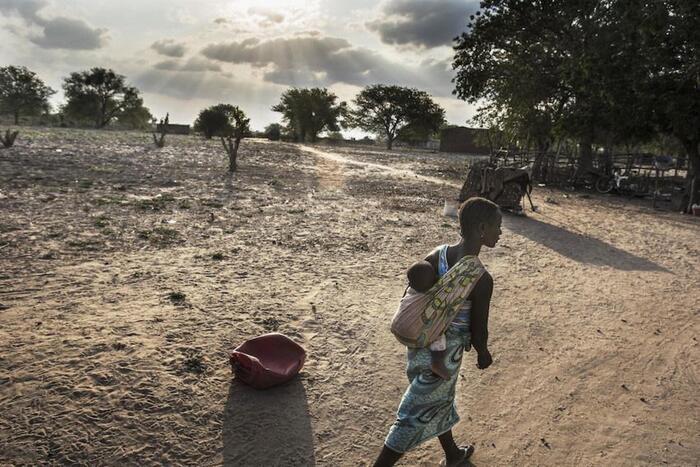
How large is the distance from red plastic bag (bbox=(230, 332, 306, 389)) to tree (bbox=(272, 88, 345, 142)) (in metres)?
63.4

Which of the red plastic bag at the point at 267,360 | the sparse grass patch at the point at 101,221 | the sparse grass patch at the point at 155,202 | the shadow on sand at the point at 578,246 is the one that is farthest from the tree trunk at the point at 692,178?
the sparse grass patch at the point at 101,221

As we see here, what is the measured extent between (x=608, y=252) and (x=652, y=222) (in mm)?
5142

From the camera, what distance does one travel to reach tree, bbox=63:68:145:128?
6662 centimetres

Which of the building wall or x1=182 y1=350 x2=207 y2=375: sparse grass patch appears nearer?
x1=182 y1=350 x2=207 y2=375: sparse grass patch

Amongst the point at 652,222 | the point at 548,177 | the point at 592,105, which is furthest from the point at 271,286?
the point at 548,177

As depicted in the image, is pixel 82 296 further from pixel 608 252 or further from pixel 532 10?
pixel 532 10

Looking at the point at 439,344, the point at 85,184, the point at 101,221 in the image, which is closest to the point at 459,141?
the point at 85,184

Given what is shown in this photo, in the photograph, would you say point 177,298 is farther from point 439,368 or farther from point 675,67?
point 675,67

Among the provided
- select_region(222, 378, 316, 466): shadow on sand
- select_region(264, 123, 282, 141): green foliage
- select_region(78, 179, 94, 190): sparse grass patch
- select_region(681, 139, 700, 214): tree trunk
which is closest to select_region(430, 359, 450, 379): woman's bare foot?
select_region(222, 378, 316, 466): shadow on sand

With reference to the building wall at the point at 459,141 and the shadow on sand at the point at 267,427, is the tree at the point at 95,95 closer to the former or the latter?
the building wall at the point at 459,141

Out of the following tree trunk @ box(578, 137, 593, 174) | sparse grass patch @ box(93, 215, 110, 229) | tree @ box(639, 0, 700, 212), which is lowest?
sparse grass patch @ box(93, 215, 110, 229)

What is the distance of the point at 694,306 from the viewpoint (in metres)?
5.59

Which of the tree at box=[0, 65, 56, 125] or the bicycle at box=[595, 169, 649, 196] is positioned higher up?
the tree at box=[0, 65, 56, 125]

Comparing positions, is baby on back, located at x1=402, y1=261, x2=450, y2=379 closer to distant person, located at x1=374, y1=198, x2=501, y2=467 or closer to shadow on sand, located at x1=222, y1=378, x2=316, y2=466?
distant person, located at x1=374, y1=198, x2=501, y2=467
